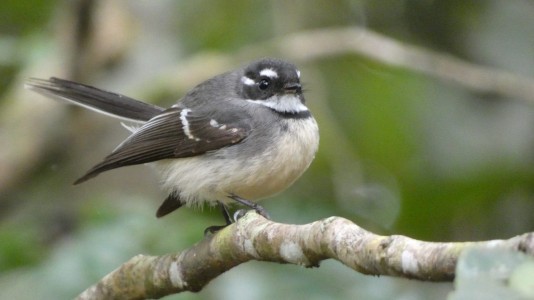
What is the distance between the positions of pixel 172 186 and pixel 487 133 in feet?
6.33

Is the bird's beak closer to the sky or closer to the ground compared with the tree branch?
closer to the sky

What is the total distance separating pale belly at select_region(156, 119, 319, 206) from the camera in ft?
12.6

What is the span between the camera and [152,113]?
4406 mm

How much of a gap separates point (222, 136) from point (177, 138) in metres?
0.23

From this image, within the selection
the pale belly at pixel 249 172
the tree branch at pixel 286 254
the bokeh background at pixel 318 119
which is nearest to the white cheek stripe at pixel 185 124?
the pale belly at pixel 249 172

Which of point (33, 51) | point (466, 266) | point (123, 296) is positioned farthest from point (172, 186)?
point (466, 266)

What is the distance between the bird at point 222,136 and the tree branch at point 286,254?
2.18ft

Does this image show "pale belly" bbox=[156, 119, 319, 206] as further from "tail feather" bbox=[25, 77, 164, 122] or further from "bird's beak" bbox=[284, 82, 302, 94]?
"tail feather" bbox=[25, 77, 164, 122]

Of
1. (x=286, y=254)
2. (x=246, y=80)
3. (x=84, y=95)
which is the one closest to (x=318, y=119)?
(x=246, y=80)

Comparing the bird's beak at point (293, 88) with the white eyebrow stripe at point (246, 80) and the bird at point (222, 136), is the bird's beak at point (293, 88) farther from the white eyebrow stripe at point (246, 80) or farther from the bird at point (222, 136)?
the white eyebrow stripe at point (246, 80)

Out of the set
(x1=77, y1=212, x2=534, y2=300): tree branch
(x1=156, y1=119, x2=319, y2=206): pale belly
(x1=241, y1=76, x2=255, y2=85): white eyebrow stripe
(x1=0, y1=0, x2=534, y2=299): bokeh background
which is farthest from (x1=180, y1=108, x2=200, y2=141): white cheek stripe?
(x1=77, y1=212, x2=534, y2=300): tree branch

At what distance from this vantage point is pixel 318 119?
537cm

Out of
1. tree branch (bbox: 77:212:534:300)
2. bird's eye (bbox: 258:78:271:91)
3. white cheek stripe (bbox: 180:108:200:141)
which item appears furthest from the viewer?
bird's eye (bbox: 258:78:271:91)

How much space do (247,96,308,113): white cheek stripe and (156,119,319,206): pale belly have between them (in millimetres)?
102
